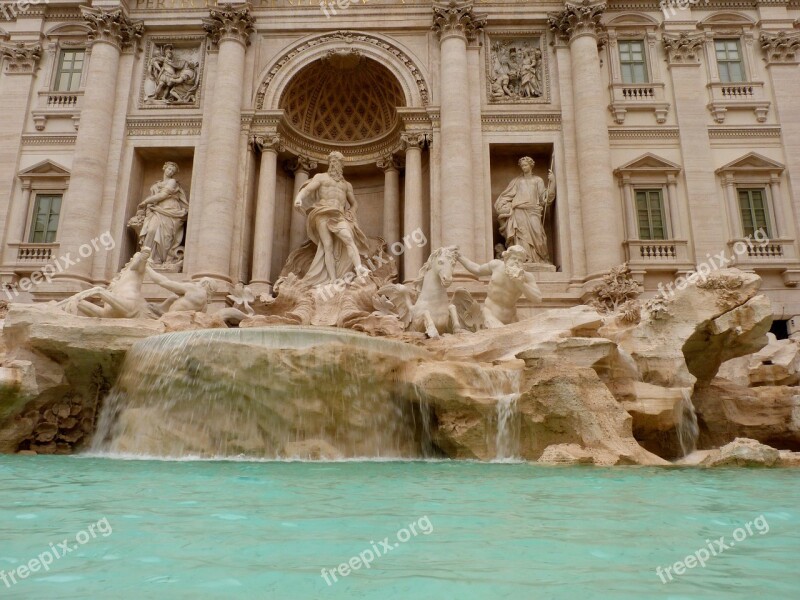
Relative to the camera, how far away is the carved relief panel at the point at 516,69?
18336 mm

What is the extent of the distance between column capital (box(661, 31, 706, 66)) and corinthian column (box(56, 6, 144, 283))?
1712 cm

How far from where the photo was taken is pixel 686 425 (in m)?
8.06

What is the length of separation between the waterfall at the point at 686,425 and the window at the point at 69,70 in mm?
20149

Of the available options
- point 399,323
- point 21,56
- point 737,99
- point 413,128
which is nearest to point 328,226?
point 413,128

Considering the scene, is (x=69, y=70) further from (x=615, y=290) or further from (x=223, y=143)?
(x=615, y=290)

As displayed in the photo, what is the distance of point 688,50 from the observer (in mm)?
18562

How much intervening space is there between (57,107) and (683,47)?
20.3 m

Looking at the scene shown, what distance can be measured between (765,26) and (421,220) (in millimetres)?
13098

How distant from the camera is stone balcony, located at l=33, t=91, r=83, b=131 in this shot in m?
18.6

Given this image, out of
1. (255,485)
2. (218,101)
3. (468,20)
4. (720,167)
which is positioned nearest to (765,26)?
(720,167)

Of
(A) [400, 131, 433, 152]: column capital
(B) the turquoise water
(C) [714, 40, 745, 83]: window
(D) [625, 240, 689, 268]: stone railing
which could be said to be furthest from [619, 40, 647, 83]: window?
(B) the turquoise water

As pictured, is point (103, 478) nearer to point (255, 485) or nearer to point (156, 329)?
point (255, 485)

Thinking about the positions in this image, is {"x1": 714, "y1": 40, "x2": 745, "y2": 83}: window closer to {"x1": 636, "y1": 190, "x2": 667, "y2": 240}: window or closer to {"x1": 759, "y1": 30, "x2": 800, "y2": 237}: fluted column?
{"x1": 759, "y1": 30, "x2": 800, "y2": 237}: fluted column

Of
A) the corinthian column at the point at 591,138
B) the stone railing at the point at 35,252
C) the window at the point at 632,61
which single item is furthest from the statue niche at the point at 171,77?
the window at the point at 632,61
